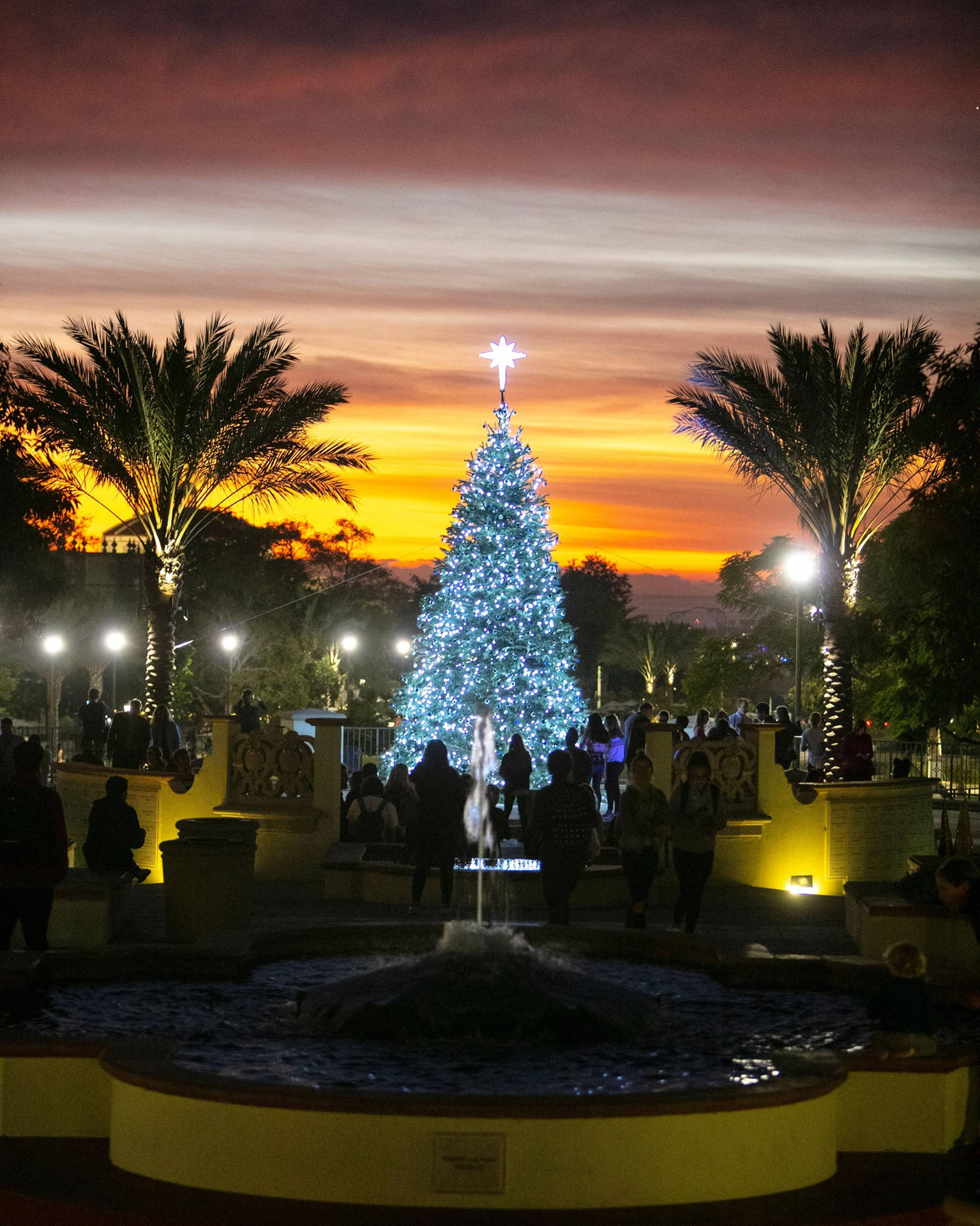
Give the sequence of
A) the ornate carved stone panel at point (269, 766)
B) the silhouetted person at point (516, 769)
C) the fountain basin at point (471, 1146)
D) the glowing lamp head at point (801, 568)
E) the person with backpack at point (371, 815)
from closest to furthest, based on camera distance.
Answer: the fountain basin at point (471, 1146), the person with backpack at point (371, 815), the ornate carved stone panel at point (269, 766), the silhouetted person at point (516, 769), the glowing lamp head at point (801, 568)

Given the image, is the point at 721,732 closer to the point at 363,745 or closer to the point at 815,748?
the point at 815,748

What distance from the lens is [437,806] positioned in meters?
13.5

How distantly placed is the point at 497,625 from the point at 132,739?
8388 mm

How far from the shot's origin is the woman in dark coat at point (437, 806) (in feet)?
44.2

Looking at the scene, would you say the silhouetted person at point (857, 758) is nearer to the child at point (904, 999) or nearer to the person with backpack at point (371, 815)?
the person with backpack at point (371, 815)

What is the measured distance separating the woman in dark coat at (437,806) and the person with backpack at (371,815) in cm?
391

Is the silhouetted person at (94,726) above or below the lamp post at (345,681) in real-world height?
below

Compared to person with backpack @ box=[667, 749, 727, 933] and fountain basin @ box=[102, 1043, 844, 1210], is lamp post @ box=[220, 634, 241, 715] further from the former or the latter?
fountain basin @ box=[102, 1043, 844, 1210]

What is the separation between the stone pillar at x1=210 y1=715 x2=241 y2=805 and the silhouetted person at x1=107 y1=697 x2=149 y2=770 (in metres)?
2.86

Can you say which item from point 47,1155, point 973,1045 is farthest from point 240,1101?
point 973,1045

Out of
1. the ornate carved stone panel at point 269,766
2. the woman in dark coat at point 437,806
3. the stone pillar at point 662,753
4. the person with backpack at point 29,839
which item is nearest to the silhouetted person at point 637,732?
the stone pillar at point 662,753

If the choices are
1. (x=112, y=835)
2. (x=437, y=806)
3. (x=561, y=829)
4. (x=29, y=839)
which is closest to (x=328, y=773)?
(x=112, y=835)

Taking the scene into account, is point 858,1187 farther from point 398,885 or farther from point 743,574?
point 743,574

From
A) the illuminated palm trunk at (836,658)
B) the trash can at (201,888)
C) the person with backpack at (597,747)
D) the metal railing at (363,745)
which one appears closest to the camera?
the trash can at (201,888)
